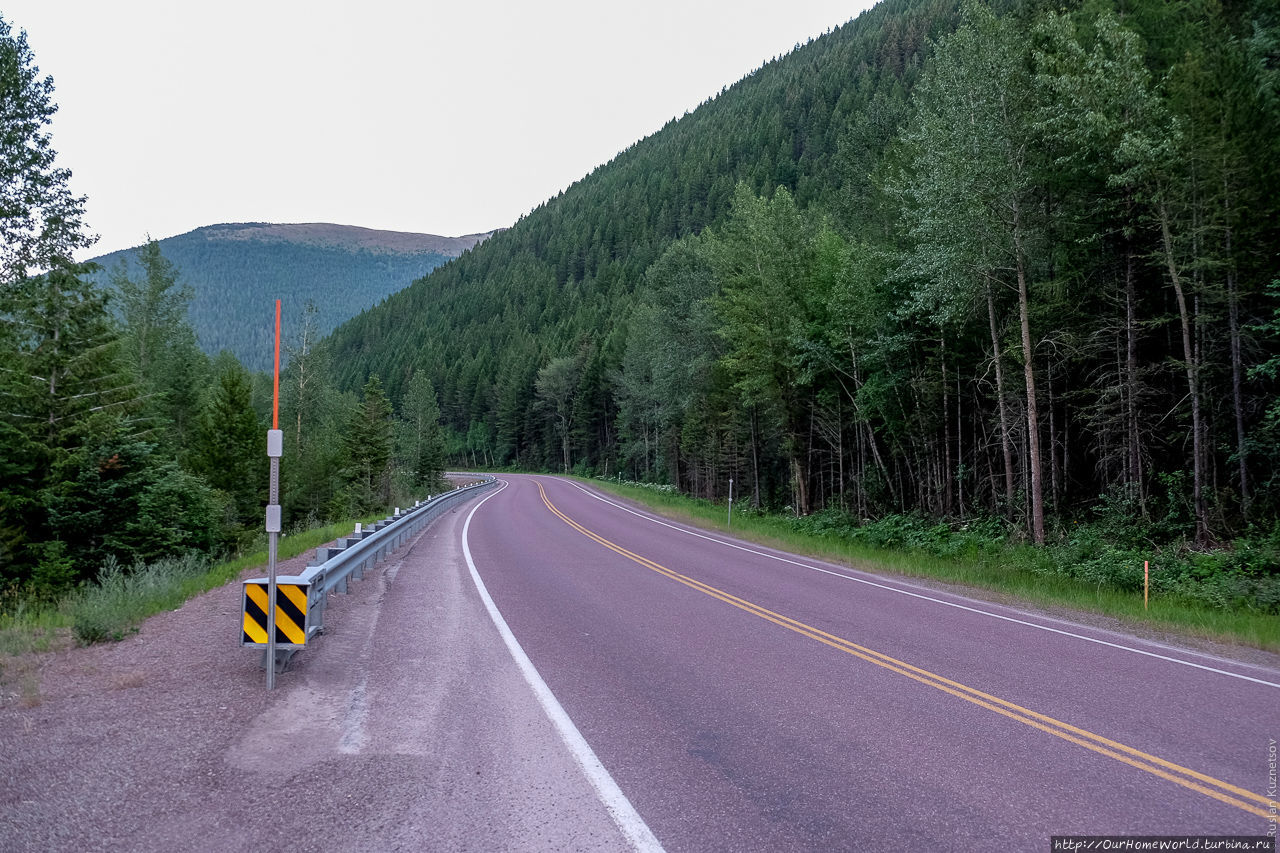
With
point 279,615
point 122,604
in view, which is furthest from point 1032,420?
point 122,604

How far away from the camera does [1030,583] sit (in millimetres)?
13516

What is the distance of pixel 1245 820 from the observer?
3.92 metres

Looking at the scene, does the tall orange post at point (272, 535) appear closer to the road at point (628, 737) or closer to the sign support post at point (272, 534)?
the sign support post at point (272, 534)

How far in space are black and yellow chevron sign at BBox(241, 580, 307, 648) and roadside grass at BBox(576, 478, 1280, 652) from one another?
1042 cm

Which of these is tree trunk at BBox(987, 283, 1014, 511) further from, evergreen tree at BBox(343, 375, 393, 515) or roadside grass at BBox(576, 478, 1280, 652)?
evergreen tree at BBox(343, 375, 393, 515)

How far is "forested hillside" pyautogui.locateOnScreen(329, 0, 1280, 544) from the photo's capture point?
51.1 ft

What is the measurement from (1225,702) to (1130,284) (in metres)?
14.3

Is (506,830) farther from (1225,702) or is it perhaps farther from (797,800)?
(1225,702)

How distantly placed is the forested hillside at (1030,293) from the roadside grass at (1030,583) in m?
2.54

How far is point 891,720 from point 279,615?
5270 mm

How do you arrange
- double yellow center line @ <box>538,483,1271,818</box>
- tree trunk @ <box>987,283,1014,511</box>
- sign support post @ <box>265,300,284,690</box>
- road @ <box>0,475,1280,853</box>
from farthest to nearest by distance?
tree trunk @ <box>987,283,1014,511</box>
sign support post @ <box>265,300,284,690</box>
double yellow center line @ <box>538,483,1271,818</box>
road @ <box>0,475,1280,853</box>

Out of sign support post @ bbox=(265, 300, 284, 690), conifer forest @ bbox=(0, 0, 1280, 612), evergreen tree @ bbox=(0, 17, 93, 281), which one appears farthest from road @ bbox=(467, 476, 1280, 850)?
evergreen tree @ bbox=(0, 17, 93, 281)

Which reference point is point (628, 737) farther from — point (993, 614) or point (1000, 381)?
point (1000, 381)

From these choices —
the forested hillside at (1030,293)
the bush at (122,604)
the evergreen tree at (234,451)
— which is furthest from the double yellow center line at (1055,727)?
the evergreen tree at (234,451)
